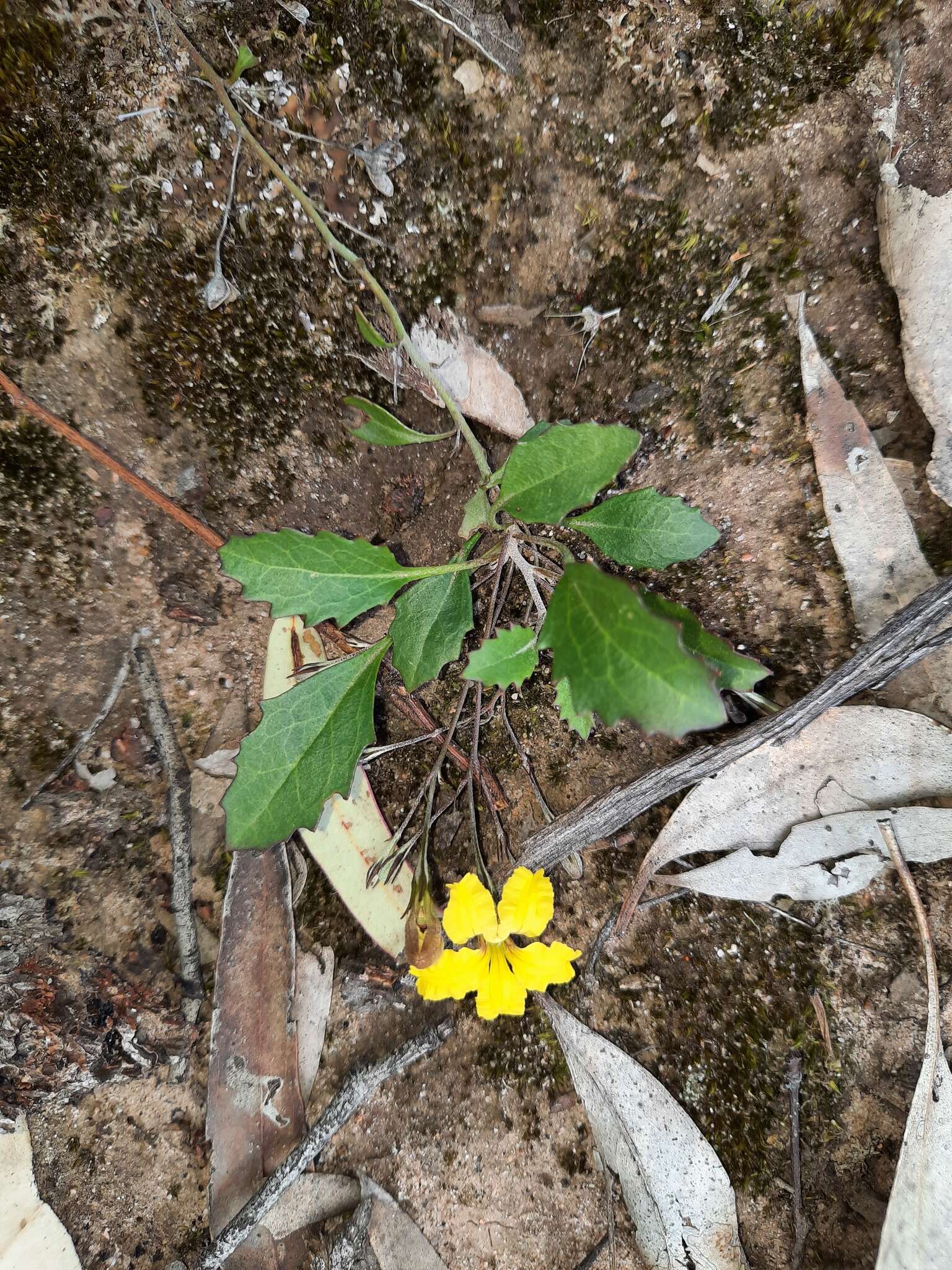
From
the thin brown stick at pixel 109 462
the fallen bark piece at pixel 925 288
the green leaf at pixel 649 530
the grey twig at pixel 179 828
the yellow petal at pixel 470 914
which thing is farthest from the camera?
the grey twig at pixel 179 828

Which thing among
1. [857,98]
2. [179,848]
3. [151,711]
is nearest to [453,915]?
[179,848]

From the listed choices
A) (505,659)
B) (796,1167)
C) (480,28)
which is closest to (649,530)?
(505,659)


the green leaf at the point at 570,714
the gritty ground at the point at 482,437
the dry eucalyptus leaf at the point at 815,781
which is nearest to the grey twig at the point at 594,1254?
the gritty ground at the point at 482,437

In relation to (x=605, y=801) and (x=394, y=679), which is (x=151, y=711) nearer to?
(x=394, y=679)

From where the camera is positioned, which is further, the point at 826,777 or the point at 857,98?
the point at 826,777

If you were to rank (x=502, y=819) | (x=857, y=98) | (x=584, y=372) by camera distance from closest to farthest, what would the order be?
(x=857, y=98)
(x=584, y=372)
(x=502, y=819)

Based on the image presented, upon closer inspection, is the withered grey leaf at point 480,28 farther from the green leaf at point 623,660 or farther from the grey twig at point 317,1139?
the grey twig at point 317,1139
